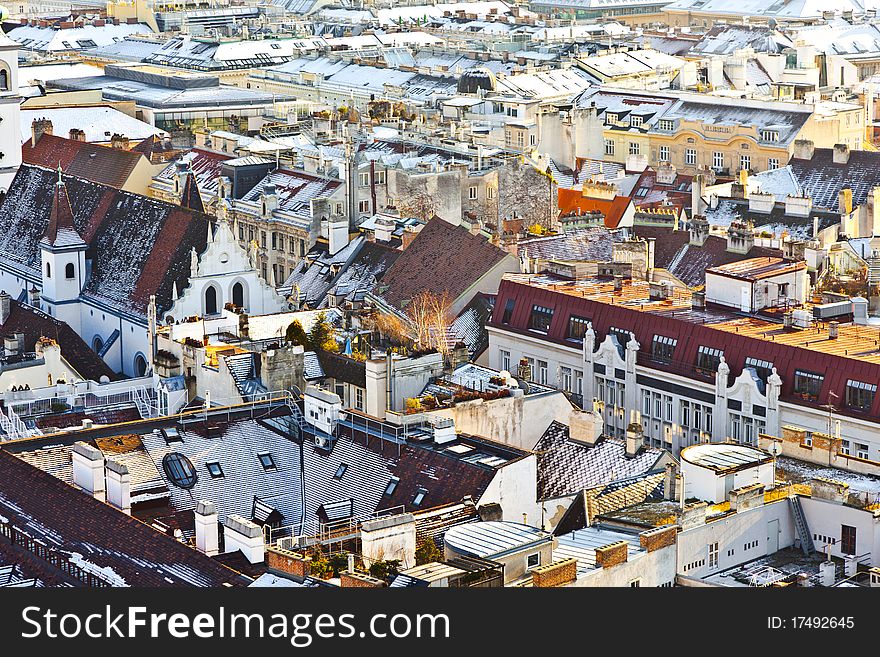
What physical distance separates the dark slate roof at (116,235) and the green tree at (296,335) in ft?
58.3

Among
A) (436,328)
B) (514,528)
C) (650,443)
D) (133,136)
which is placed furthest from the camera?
(133,136)

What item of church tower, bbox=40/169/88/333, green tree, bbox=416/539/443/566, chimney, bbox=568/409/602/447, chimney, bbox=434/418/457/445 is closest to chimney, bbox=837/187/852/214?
church tower, bbox=40/169/88/333

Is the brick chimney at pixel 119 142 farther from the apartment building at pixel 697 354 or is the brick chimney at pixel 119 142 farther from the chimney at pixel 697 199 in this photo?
the apartment building at pixel 697 354

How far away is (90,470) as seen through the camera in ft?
257

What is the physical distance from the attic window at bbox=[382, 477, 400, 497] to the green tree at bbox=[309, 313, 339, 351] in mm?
20926

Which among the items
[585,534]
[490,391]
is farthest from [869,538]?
[490,391]

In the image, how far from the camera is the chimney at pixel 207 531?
72125 mm

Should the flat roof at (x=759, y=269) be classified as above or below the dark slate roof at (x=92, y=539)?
below

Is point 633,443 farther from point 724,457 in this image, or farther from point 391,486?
point 391,486

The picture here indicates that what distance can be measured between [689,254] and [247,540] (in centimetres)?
6006

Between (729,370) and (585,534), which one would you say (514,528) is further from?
(729,370)

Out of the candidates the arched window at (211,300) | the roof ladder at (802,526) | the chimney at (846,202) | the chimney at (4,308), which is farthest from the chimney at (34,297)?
the roof ladder at (802,526)

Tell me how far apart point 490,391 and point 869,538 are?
2209 centimetres

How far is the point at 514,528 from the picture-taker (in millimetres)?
71188
